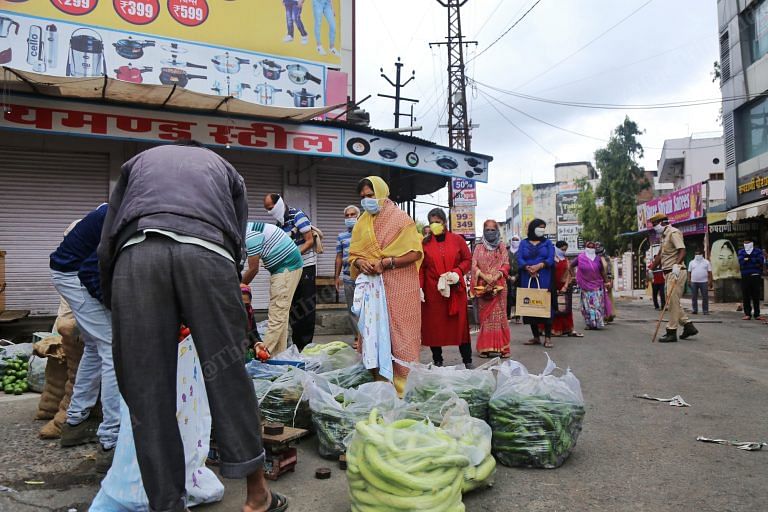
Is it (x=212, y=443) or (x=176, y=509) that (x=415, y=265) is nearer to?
(x=212, y=443)

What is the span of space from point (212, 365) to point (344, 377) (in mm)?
2142

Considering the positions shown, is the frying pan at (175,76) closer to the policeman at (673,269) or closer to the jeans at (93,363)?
the jeans at (93,363)

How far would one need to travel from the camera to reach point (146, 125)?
8820mm

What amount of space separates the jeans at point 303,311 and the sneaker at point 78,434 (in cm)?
269

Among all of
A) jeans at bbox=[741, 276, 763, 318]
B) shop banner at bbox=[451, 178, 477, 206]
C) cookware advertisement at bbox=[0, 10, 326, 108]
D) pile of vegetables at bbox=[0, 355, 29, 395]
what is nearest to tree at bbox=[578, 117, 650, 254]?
shop banner at bbox=[451, 178, 477, 206]

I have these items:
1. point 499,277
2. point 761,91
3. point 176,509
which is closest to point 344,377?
point 176,509

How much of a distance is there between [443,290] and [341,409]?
282 cm

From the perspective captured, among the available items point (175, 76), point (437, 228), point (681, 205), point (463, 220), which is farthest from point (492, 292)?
point (681, 205)

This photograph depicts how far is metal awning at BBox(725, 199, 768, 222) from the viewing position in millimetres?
14977

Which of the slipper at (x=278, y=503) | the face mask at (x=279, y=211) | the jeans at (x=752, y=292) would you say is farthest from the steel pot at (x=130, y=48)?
the jeans at (x=752, y=292)

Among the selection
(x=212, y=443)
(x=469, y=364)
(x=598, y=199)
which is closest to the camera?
(x=212, y=443)

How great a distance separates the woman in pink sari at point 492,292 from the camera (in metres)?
7.38

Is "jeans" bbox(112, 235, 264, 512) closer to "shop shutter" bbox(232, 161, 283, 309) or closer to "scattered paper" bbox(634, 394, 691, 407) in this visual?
"scattered paper" bbox(634, 394, 691, 407)

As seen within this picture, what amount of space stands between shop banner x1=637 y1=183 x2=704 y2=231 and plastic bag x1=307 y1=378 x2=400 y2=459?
23329 mm
